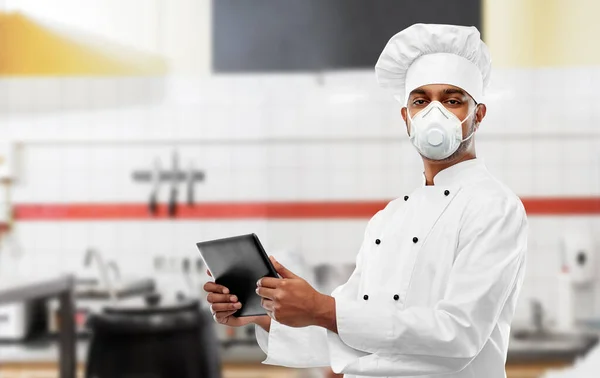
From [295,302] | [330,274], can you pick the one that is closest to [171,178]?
[330,274]

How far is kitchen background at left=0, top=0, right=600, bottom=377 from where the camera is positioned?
3033 mm

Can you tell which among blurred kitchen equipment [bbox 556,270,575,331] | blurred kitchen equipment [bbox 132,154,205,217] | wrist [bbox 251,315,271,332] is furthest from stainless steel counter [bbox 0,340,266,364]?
wrist [bbox 251,315,271,332]

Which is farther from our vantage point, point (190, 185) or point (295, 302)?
point (190, 185)

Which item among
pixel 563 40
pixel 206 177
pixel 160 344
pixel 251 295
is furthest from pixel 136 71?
pixel 251 295

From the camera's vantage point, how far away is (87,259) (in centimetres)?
322

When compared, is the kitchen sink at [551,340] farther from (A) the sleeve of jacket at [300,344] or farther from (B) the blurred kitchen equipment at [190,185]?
(A) the sleeve of jacket at [300,344]

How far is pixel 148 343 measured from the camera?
2.46m

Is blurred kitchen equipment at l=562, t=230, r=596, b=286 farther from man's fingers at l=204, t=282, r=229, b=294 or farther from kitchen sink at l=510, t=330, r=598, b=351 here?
man's fingers at l=204, t=282, r=229, b=294

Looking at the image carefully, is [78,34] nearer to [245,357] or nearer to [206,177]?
[206,177]

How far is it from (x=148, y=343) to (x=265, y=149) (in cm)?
108

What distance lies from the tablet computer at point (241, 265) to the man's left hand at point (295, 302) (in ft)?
0.12

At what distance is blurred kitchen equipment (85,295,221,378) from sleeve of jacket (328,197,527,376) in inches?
64.2

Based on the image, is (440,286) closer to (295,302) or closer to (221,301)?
(295,302)

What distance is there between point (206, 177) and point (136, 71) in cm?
59
